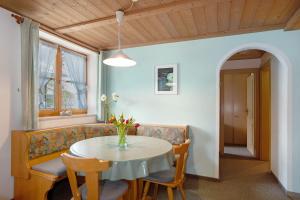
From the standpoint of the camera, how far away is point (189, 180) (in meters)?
3.04

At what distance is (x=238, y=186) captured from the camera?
9.34 feet

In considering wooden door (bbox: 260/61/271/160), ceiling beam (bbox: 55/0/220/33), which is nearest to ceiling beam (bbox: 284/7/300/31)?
ceiling beam (bbox: 55/0/220/33)

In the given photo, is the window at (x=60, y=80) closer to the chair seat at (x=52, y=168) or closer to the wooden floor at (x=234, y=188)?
the chair seat at (x=52, y=168)

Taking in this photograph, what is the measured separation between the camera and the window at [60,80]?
9.77 ft

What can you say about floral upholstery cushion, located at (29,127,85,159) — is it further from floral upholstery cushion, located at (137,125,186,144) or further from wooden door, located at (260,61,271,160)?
wooden door, located at (260,61,271,160)

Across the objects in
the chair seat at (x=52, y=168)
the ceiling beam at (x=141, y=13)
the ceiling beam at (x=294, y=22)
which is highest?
the ceiling beam at (x=141, y=13)

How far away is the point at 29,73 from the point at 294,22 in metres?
3.62

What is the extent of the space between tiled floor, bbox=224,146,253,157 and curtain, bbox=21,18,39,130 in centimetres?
450

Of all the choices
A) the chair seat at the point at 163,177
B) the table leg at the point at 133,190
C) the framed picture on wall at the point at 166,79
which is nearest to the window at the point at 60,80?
the framed picture on wall at the point at 166,79

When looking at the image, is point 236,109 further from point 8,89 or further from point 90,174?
point 8,89

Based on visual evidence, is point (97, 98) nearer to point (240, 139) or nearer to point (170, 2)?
point (170, 2)

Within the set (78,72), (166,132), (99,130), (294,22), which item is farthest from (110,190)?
(294,22)

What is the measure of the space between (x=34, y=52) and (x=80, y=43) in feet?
3.48

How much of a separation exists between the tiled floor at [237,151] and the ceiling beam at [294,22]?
122 inches
